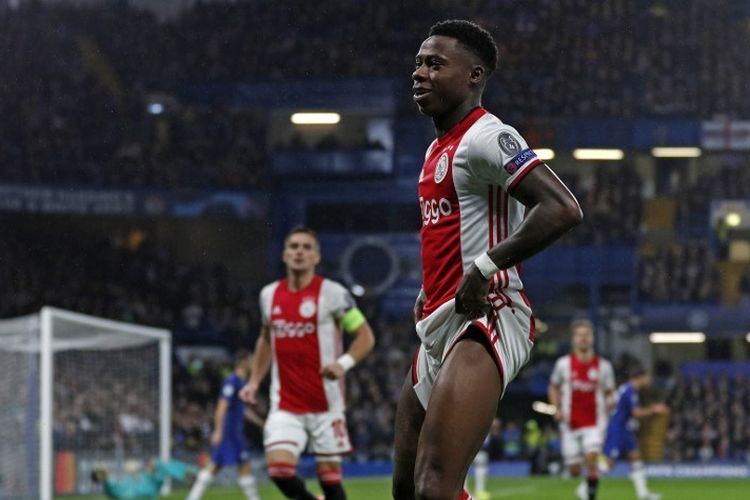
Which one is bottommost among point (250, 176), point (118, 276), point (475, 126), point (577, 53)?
point (475, 126)

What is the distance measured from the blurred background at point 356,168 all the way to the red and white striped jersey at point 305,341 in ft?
66.6

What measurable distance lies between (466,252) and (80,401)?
1480cm

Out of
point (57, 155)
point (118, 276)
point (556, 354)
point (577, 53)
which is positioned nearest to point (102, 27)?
point (57, 155)

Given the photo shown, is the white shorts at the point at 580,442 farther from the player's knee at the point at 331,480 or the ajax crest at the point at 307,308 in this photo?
the player's knee at the point at 331,480

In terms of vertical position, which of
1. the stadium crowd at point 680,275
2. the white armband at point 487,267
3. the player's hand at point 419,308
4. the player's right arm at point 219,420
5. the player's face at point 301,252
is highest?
the stadium crowd at point 680,275

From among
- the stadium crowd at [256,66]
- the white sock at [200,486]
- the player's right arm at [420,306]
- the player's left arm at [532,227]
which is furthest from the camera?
the stadium crowd at [256,66]

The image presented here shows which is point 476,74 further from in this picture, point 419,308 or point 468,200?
point 419,308

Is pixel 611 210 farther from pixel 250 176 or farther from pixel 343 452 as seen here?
pixel 343 452

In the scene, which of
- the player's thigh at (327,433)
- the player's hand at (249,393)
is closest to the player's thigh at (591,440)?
the player's thigh at (327,433)

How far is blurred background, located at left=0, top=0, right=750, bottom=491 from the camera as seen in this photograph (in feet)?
102

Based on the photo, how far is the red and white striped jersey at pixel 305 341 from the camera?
8508 mm

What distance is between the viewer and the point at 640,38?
3528 centimetres

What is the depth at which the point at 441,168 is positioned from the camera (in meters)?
4.61

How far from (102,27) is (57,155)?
180 inches
